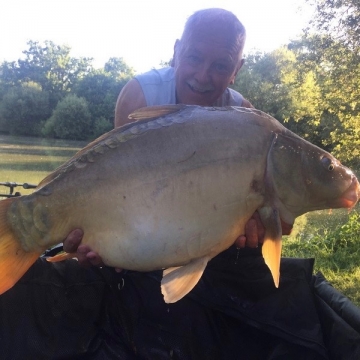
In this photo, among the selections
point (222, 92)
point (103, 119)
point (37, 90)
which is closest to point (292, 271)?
point (222, 92)

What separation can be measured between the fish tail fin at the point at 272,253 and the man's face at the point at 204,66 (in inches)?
24.1

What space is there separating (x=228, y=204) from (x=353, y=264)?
200 cm

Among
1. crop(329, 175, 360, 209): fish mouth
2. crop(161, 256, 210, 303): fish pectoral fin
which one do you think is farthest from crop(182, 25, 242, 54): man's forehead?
crop(161, 256, 210, 303): fish pectoral fin

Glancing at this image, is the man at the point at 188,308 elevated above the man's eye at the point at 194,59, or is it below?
below

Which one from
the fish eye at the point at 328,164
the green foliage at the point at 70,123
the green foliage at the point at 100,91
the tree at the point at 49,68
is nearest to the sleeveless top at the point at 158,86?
the fish eye at the point at 328,164

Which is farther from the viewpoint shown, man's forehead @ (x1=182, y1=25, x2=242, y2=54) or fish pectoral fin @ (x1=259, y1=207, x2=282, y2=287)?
man's forehead @ (x1=182, y1=25, x2=242, y2=54)

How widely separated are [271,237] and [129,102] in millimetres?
744

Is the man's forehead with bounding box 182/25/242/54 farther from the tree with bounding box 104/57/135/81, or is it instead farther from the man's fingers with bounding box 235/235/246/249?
the tree with bounding box 104/57/135/81

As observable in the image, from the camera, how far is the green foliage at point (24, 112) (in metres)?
27.5

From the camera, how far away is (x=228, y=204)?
112cm

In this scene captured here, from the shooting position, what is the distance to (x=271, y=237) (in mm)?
1146

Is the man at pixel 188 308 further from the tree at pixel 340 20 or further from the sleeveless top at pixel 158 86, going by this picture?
the tree at pixel 340 20

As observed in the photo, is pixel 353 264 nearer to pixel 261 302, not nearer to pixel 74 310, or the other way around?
pixel 261 302

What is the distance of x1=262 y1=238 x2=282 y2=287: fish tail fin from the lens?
1119 millimetres
